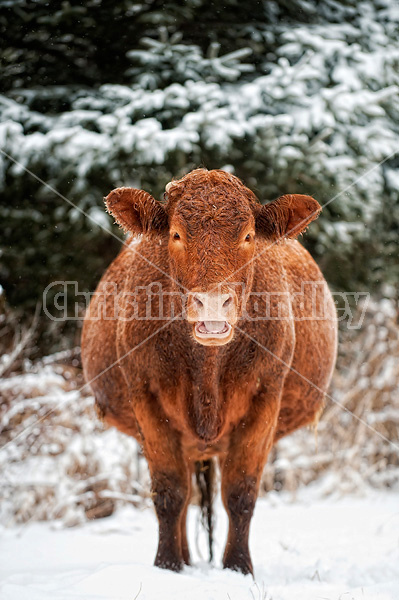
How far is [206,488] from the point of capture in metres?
5.07

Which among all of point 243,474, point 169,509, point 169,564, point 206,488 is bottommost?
point 206,488

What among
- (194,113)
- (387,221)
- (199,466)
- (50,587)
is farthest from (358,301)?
(50,587)

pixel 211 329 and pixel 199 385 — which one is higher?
pixel 211 329

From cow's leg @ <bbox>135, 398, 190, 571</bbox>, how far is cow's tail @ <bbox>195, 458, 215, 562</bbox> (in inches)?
42.7

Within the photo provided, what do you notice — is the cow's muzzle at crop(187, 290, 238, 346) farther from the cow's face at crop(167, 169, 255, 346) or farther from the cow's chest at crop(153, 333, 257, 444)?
the cow's chest at crop(153, 333, 257, 444)

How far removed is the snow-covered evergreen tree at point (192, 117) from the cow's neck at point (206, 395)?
11.2 ft

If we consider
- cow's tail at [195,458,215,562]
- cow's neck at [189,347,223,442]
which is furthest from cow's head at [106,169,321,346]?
cow's tail at [195,458,215,562]

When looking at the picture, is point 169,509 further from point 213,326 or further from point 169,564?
point 213,326

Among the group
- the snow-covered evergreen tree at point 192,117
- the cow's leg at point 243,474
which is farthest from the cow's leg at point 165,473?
the snow-covered evergreen tree at point 192,117

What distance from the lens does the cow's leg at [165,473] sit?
371 cm

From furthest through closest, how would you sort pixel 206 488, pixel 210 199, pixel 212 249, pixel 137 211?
pixel 206 488
pixel 137 211
pixel 210 199
pixel 212 249

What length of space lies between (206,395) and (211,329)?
728mm

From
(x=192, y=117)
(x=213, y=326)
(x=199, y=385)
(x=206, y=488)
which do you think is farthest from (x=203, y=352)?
(x=192, y=117)

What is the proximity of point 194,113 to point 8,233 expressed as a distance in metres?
2.44
